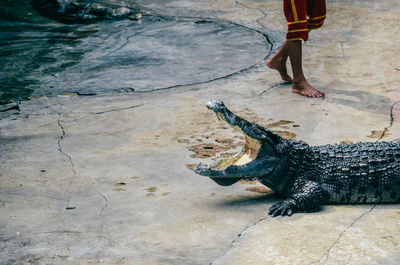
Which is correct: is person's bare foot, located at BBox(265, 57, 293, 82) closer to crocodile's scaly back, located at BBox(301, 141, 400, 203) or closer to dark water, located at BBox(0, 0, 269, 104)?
dark water, located at BBox(0, 0, 269, 104)

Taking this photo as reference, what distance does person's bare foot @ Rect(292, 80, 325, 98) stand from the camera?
5258 millimetres

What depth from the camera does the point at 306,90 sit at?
530cm

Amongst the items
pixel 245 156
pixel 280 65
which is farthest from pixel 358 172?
pixel 280 65

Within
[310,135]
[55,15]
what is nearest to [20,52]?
[55,15]

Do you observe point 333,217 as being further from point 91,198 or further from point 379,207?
point 91,198

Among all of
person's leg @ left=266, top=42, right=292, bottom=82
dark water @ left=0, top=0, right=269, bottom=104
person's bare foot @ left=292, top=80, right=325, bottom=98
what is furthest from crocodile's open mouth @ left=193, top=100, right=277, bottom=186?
dark water @ left=0, top=0, right=269, bottom=104

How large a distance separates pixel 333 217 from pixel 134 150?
1.56m

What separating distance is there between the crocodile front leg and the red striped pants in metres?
2.16

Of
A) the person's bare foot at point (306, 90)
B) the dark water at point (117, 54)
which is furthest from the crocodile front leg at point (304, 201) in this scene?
the dark water at point (117, 54)

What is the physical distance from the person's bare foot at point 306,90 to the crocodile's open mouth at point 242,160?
1866 mm

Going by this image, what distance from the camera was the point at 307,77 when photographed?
18.9 feet

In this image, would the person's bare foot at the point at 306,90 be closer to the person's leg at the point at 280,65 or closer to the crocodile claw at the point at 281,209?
the person's leg at the point at 280,65

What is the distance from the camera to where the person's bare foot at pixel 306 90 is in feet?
17.3

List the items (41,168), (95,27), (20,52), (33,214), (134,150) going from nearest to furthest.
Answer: (33,214)
(41,168)
(134,150)
(20,52)
(95,27)
